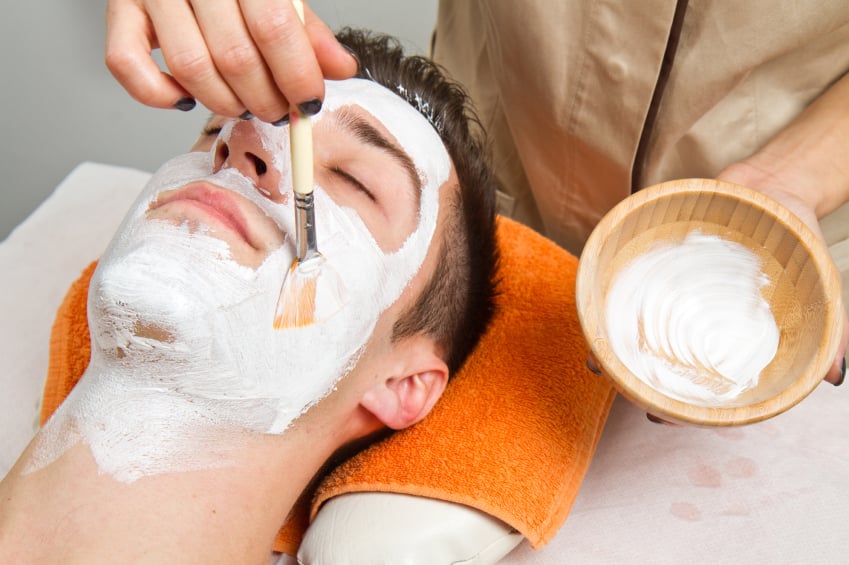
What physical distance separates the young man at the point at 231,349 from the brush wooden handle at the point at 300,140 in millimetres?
146

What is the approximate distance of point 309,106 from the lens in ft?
2.21

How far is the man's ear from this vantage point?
98 centimetres

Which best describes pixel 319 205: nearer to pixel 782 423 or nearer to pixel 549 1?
pixel 549 1

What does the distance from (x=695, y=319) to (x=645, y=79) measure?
346mm

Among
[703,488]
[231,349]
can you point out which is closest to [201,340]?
[231,349]

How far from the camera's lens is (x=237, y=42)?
659mm

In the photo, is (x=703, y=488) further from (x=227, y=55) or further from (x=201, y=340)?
(x=227, y=55)

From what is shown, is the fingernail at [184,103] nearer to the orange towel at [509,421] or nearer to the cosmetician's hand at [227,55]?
the cosmetician's hand at [227,55]

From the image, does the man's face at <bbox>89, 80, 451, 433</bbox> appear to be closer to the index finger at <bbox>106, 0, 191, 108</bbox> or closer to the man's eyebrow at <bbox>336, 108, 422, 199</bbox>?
the man's eyebrow at <bbox>336, 108, 422, 199</bbox>

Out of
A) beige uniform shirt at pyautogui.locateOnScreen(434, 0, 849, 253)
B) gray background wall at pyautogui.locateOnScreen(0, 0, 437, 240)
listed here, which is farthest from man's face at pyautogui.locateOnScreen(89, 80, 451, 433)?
gray background wall at pyautogui.locateOnScreen(0, 0, 437, 240)

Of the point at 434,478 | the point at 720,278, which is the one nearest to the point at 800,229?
the point at 720,278

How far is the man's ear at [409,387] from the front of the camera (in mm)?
977

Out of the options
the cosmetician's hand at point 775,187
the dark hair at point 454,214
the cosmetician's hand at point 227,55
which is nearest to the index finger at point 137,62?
the cosmetician's hand at point 227,55

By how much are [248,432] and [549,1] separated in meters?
0.69
